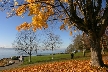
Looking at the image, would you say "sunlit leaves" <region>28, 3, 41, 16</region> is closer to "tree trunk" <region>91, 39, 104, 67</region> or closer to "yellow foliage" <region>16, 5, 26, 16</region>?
"yellow foliage" <region>16, 5, 26, 16</region>

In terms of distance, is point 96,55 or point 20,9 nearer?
point 20,9

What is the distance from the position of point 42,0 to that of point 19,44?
1701 inches

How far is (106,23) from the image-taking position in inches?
632

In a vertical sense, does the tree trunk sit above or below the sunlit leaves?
below

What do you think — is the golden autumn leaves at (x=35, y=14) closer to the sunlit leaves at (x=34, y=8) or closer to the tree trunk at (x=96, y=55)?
the sunlit leaves at (x=34, y=8)

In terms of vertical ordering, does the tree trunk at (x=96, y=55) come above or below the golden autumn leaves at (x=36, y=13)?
below

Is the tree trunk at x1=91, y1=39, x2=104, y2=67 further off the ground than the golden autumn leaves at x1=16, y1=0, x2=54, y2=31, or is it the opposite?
the golden autumn leaves at x1=16, y1=0, x2=54, y2=31

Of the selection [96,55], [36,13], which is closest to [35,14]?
[36,13]

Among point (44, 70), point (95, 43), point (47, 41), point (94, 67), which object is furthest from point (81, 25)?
point (47, 41)

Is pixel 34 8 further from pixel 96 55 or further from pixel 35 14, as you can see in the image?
pixel 96 55

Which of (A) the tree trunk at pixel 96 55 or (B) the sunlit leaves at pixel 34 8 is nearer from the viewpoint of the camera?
(B) the sunlit leaves at pixel 34 8

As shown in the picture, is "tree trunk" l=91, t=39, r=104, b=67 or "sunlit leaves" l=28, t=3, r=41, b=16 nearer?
"sunlit leaves" l=28, t=3, r=41, b=16

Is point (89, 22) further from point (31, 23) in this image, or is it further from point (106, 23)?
point (31, 23)

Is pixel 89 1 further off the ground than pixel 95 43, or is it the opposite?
pixel 89 1
